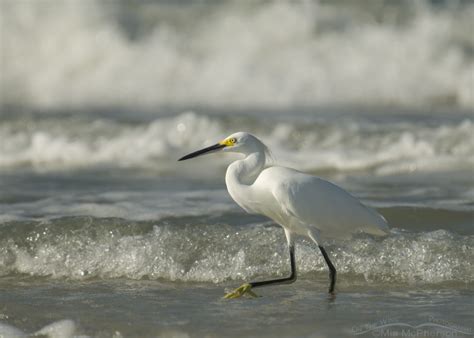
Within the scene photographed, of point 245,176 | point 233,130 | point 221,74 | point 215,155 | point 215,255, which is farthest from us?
point 221,74

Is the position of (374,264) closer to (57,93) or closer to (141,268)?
(141,268)

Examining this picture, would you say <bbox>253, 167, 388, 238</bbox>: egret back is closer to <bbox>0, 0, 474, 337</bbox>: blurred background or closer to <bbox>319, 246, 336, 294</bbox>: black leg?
<bbox>319, 246, 336, 294</bbox>: black leg

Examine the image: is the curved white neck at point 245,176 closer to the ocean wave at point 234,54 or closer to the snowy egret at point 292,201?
the snowy egret at point 292,201

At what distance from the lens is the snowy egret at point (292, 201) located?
5.05 metres

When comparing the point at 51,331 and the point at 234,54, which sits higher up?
the point at 234,54

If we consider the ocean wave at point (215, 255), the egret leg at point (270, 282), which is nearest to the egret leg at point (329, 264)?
the egret leg at point (270, 282)

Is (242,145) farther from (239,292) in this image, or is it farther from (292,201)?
(239,292)

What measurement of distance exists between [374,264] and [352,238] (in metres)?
0.35

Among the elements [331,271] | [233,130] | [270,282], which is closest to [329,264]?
[331,271]

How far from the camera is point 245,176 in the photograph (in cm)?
522

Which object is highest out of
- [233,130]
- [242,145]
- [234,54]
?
[234,54]

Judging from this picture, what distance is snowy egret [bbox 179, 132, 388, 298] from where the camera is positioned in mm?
5055

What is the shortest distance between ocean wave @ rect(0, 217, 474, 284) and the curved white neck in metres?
0.51

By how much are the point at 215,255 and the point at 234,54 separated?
962 centimetres
